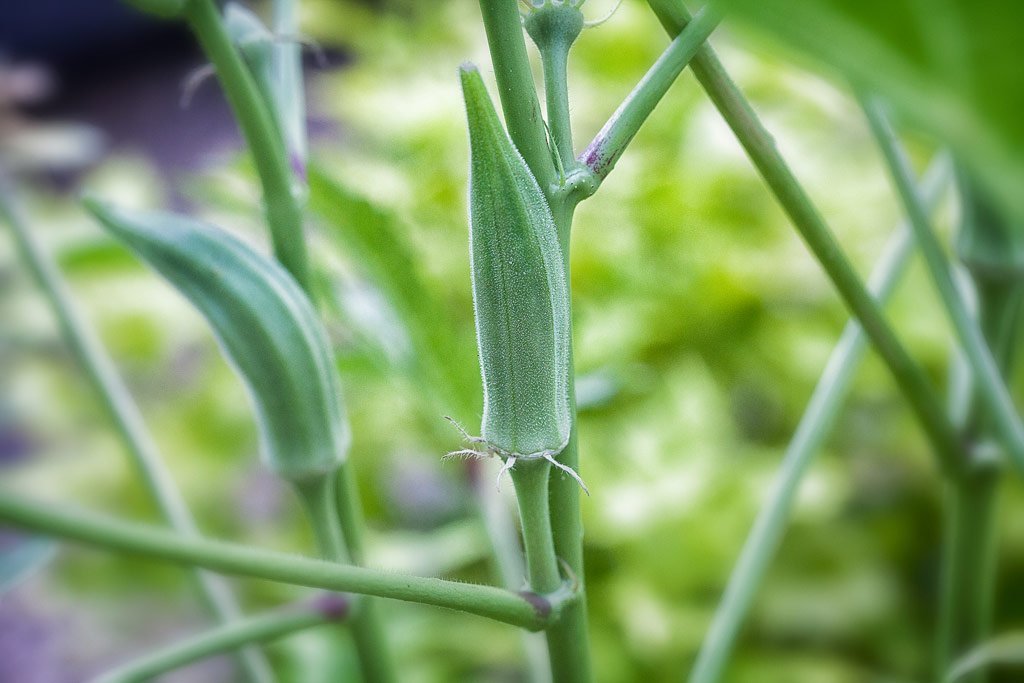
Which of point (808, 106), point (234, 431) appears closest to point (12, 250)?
point (234, 431)

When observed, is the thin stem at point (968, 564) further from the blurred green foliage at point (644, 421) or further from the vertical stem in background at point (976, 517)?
the blurred green foliage at point (644, 421)

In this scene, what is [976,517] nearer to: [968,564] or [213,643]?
[968,564]

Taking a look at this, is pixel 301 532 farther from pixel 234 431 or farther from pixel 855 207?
pixel 855 207

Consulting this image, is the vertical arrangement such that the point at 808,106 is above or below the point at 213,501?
above

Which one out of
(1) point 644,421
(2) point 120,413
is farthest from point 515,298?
(1) point 644,421

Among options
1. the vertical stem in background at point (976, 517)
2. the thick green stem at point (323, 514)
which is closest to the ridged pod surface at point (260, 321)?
→ the thick green stem at point (323, 514)
